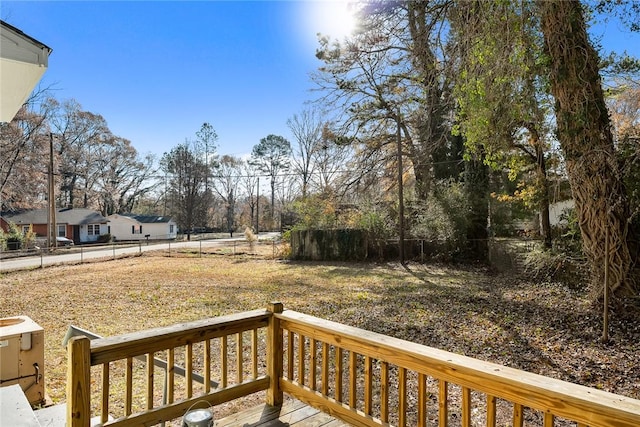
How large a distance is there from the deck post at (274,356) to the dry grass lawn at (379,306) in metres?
2.30

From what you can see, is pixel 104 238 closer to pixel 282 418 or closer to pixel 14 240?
pixel 14 240

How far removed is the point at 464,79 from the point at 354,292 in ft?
16.1

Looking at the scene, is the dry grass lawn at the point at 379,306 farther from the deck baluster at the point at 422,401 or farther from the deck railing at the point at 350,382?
the deck baluster at the point at 422,401

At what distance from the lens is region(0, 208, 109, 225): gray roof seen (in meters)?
27.0

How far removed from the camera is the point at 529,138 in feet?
31.7

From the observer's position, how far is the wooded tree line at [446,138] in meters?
5.13

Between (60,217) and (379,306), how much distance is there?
96.3ft

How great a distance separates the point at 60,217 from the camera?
92.2 feet

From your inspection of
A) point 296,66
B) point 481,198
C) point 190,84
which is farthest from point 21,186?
point 481,198

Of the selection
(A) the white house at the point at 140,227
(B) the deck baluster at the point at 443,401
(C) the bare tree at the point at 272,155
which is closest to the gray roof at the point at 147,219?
(A) the white house at the point at 140,227

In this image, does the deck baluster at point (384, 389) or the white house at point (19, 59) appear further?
the deck baluster at point (384, 389)

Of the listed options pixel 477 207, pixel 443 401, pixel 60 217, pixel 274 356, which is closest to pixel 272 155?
pixel 60 217

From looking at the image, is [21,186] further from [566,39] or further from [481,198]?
[566,39]

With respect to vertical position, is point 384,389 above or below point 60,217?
below
